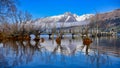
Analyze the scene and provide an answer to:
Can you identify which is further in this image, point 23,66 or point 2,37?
point 2,37

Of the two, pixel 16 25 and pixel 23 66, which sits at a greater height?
pixel 16 25

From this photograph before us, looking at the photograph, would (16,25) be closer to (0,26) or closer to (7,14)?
(0,26)

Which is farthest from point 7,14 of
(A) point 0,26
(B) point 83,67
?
(B) point 83,67

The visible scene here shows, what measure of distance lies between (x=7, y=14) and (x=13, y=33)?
16668 millimetres

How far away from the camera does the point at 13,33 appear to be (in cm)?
5006

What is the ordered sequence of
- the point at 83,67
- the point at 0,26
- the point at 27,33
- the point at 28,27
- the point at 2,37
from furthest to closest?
1. the point at 28,27
2. the point at 27,33
3. the point at 2,37
4. the point at 0,26
5. the point at 83,67

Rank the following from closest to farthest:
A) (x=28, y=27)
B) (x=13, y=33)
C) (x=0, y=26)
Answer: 1. (x=0, y=26)
2. (x=13, y=33)
3. (x=28, y=27)

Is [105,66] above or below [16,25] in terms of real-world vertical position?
below

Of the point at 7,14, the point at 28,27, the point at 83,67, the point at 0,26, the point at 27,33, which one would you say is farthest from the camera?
the point at 28,27

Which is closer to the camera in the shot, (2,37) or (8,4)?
(8,4)

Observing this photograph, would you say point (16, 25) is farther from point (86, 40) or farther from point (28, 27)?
point (86, 40)

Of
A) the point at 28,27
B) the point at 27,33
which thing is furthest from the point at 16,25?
the point at 28,27

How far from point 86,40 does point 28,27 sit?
28674 mm

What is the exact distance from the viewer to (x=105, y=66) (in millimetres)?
12125
